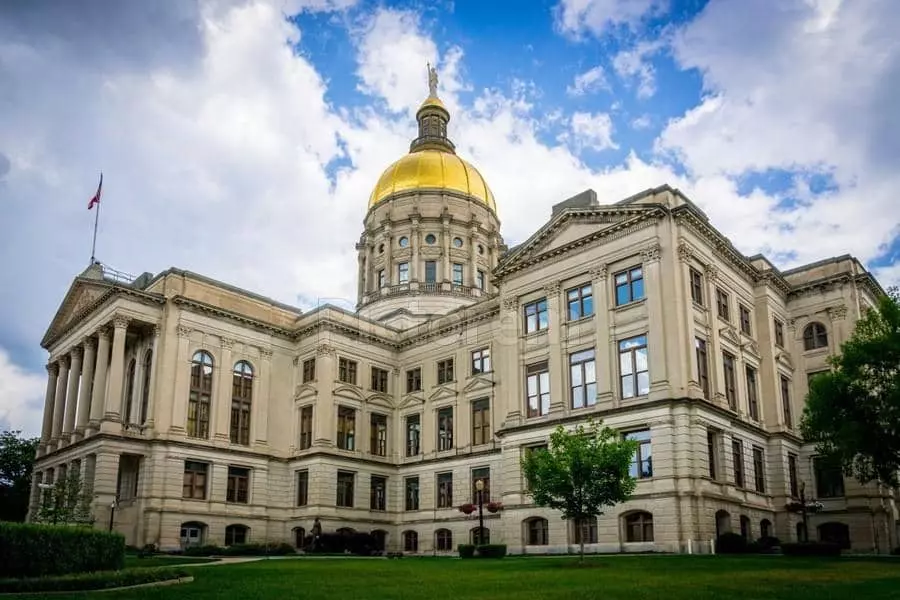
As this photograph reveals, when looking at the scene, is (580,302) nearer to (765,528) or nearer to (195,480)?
(765,528)

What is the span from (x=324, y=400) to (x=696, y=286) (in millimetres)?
27261

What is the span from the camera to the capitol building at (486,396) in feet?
145

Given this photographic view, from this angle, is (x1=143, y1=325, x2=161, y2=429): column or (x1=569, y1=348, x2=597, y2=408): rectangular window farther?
(x1=143, y1=325, x2=161, y2=429): column

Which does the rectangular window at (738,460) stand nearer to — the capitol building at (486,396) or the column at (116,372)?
the capitol building at (486,396)

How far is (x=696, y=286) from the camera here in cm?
4634

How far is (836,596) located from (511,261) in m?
35.8

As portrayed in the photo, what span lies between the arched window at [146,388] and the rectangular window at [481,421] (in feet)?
72.3

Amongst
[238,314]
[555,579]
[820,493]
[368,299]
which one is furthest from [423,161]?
[555,579]

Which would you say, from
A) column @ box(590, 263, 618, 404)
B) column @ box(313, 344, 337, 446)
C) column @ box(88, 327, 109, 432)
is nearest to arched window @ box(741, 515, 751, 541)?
column @ box(590, 263, 618, 404)

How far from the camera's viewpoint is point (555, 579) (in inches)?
950

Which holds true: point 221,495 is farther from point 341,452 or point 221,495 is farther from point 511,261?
point 511,261

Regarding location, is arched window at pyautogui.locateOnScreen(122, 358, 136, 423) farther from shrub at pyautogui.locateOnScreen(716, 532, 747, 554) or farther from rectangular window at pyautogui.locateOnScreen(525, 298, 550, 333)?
shrub at pyautogui.locateOnScreen(716, 532, 747, 554)

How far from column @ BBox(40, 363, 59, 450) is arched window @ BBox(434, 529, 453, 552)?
29.9m

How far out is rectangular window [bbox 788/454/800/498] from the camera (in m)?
49.7
